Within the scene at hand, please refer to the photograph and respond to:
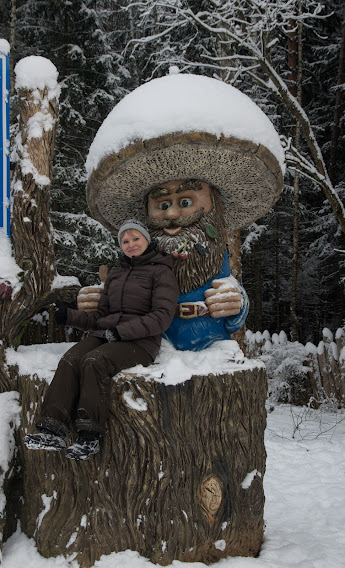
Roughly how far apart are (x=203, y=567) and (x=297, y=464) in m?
2.43

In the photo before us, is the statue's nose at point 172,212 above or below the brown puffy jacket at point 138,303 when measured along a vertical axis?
above

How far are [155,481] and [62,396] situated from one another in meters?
0.62

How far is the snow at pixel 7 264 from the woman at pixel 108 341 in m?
0.33

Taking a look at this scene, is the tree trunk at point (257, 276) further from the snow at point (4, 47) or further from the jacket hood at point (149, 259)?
the snow at point (4, 47)

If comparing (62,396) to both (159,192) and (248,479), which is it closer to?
(248,479)

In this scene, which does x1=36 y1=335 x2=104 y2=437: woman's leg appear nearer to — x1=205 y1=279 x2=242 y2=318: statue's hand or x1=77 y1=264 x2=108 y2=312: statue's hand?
x1=77 y1=264 x2=108 y2=312: statue's hand

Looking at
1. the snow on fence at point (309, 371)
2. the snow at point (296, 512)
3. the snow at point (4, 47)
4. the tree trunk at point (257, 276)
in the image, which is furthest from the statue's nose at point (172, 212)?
the tree trunk at point (257, 276)

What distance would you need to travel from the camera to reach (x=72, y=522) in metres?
2.24

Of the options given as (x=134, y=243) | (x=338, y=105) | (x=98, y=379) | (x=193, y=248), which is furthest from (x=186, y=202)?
(x=338, y=105)

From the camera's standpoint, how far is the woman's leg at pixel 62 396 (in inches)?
79.5

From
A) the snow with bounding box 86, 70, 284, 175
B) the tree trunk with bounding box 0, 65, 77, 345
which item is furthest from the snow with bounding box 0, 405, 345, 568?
the snow with bounding box 86, 70, 284, 175

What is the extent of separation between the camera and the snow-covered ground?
2266 mm

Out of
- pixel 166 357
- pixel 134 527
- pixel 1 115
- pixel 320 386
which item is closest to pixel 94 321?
pixel 166 357

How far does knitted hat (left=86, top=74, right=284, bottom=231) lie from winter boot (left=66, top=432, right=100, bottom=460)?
4.82ft
